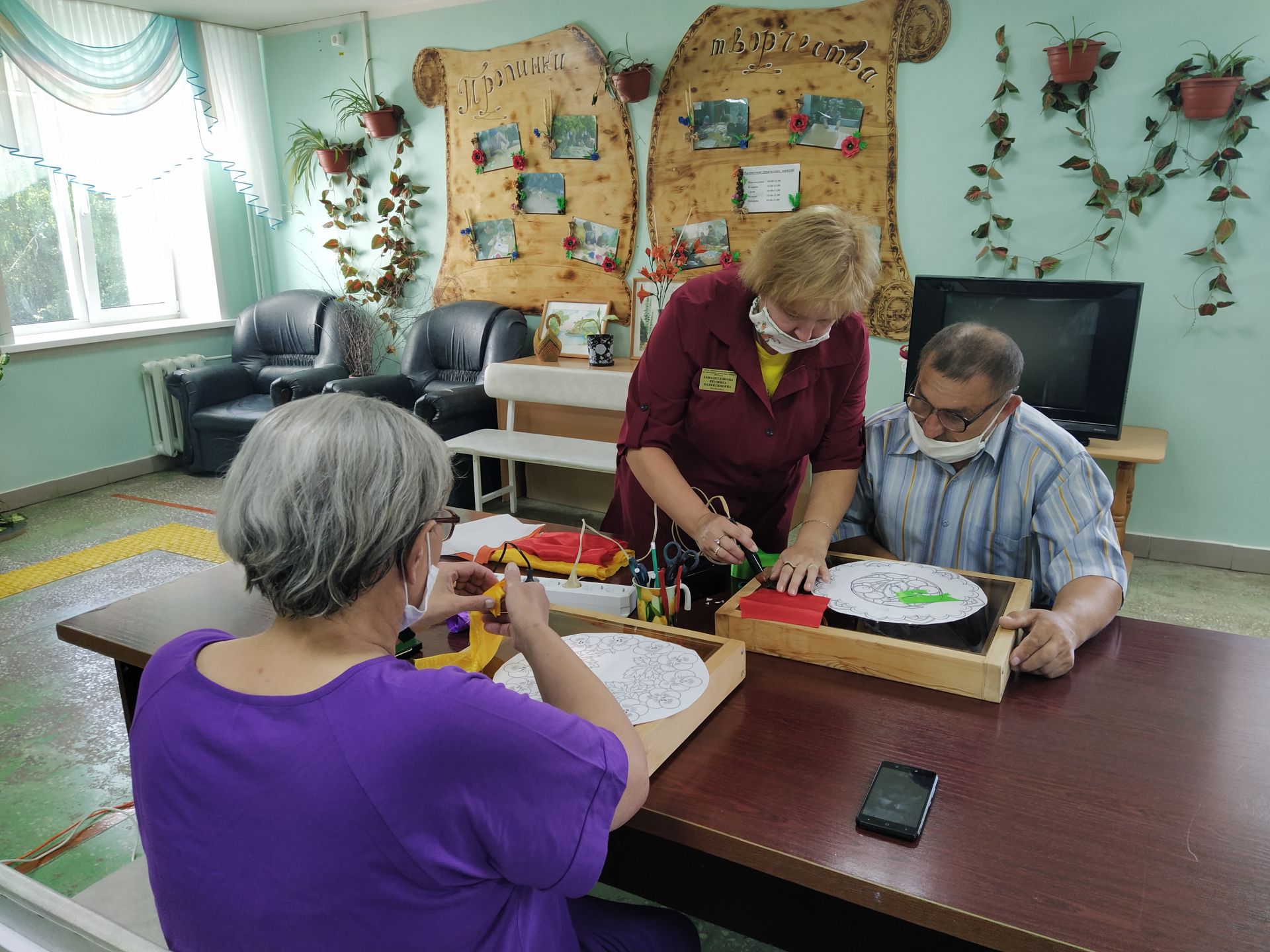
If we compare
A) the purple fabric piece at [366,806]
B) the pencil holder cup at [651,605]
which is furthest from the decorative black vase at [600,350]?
the purple fabric piece at [366,806]

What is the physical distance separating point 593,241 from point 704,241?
685 millimetres

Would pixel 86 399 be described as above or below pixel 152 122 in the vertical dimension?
below

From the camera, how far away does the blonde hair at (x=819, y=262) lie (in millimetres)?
1558

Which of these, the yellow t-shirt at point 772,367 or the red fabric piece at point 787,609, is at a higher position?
the yellow t-shirt at point 772,367

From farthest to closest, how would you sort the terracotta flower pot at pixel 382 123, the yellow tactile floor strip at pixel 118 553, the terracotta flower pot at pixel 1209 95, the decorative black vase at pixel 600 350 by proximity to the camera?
the terracotta flower pot at pixel 382 123 < the decorative black vase at pixel 600 350 < the yellow tactile floor strip at pixel 118 553 < the terracotta flower pot at pixel 1209 95

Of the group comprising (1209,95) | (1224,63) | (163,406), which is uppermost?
(1224,63)

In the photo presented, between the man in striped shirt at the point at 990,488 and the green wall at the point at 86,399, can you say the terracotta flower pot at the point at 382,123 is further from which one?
the man in striped shirt at the point at 990,488

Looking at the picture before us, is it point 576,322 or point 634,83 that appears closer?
point 634,83

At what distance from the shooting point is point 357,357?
18.1ft

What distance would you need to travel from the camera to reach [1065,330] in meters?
3.42

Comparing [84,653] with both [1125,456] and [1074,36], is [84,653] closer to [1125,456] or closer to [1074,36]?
[1125,456]

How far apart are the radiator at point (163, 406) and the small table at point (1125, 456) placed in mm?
5075

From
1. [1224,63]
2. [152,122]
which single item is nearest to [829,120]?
[1224,63]

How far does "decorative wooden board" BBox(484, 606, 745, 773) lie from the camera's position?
1091 mm
